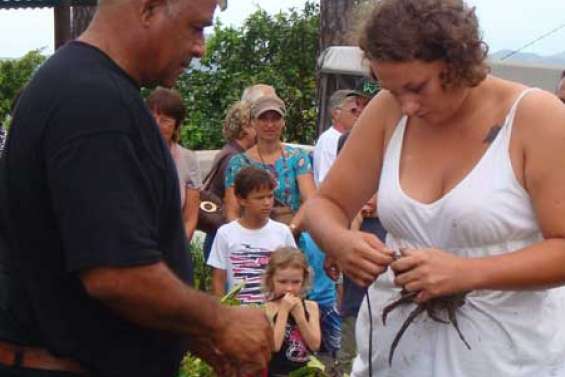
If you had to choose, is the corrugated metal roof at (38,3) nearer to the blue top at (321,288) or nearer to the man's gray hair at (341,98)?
the man's gray hair at (341,98)

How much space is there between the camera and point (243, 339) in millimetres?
2977

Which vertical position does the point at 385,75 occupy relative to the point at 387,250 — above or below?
above

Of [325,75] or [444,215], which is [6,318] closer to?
[444,215]

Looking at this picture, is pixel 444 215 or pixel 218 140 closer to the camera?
pixel 444 215

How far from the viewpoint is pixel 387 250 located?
11.0ft

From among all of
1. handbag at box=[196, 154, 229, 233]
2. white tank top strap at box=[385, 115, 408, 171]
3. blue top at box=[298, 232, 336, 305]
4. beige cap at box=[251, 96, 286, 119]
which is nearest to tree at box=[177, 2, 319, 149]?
beige cap at box=[251, 96, 286, 119]

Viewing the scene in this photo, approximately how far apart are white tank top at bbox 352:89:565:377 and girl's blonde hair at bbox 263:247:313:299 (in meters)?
2.55

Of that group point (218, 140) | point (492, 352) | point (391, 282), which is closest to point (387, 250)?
point (391, 282)

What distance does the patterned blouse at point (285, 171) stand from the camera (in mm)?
7547

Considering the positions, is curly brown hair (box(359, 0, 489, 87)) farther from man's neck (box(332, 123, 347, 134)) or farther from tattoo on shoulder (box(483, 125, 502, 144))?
man's neck (box(332, 123, 347, 134))

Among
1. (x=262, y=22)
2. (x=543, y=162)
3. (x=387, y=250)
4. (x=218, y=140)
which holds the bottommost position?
(x=218, y=140)

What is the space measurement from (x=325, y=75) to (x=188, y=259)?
8.69m

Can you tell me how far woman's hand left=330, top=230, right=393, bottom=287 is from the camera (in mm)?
3328

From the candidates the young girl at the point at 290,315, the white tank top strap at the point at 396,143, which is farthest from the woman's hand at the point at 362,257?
the young girl at the point at 290,315
